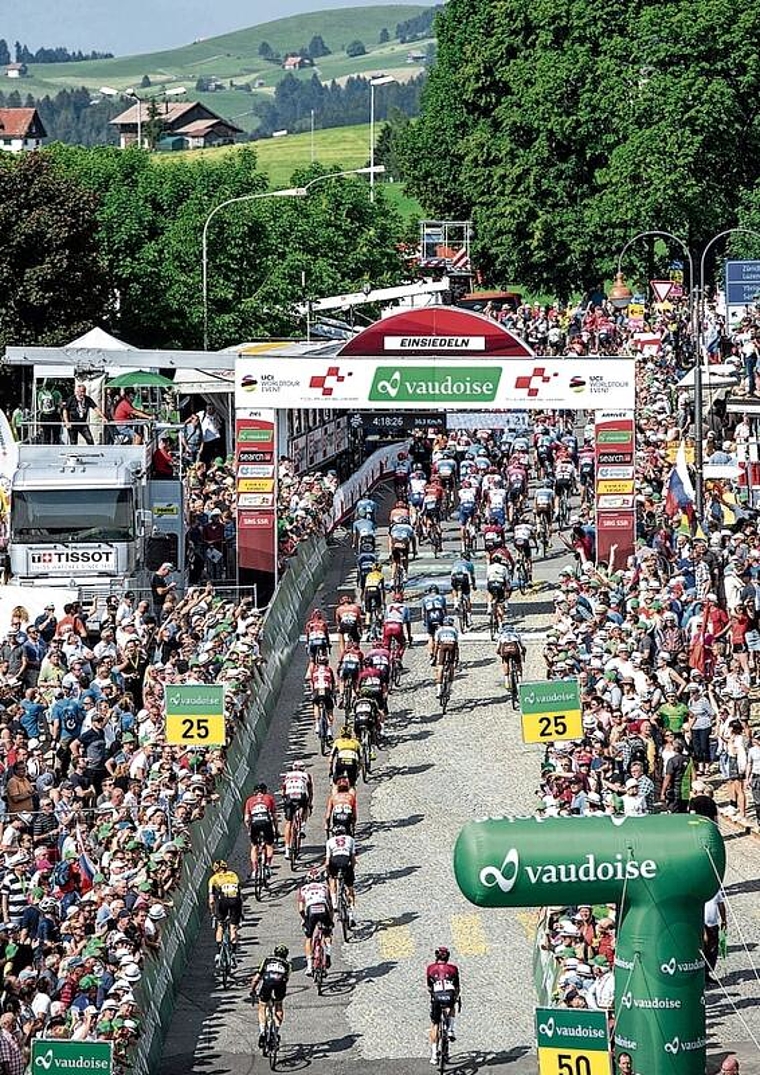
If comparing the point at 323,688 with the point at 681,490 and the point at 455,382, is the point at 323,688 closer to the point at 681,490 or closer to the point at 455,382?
the point at 455,382

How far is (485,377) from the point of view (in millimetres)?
42594

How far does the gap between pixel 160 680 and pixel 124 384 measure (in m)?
16.9

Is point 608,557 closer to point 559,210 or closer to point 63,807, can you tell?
point 63,807

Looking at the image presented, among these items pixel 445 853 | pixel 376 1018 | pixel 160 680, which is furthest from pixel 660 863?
pixel 160 680

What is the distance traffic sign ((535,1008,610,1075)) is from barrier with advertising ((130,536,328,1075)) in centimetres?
438

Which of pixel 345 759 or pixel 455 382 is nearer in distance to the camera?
pixel 345 759

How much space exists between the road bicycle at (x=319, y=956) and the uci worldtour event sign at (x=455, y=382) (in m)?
17.1

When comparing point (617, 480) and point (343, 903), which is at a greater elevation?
point (617, 480)

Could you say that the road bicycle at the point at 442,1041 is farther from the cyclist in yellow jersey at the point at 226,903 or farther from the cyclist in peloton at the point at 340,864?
the cyclist in peloton at the point at 340,864

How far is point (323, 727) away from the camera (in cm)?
3462

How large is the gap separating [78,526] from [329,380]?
499 centimetres

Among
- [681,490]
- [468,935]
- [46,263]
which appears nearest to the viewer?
[468,935]

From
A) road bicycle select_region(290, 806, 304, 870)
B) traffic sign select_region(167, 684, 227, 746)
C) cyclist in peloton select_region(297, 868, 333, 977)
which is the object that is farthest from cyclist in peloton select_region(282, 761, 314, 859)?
cyclist in peloton select_region(297, 868, 333, 977)

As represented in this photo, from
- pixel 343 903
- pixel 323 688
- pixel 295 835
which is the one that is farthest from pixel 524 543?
pixel 343 903
